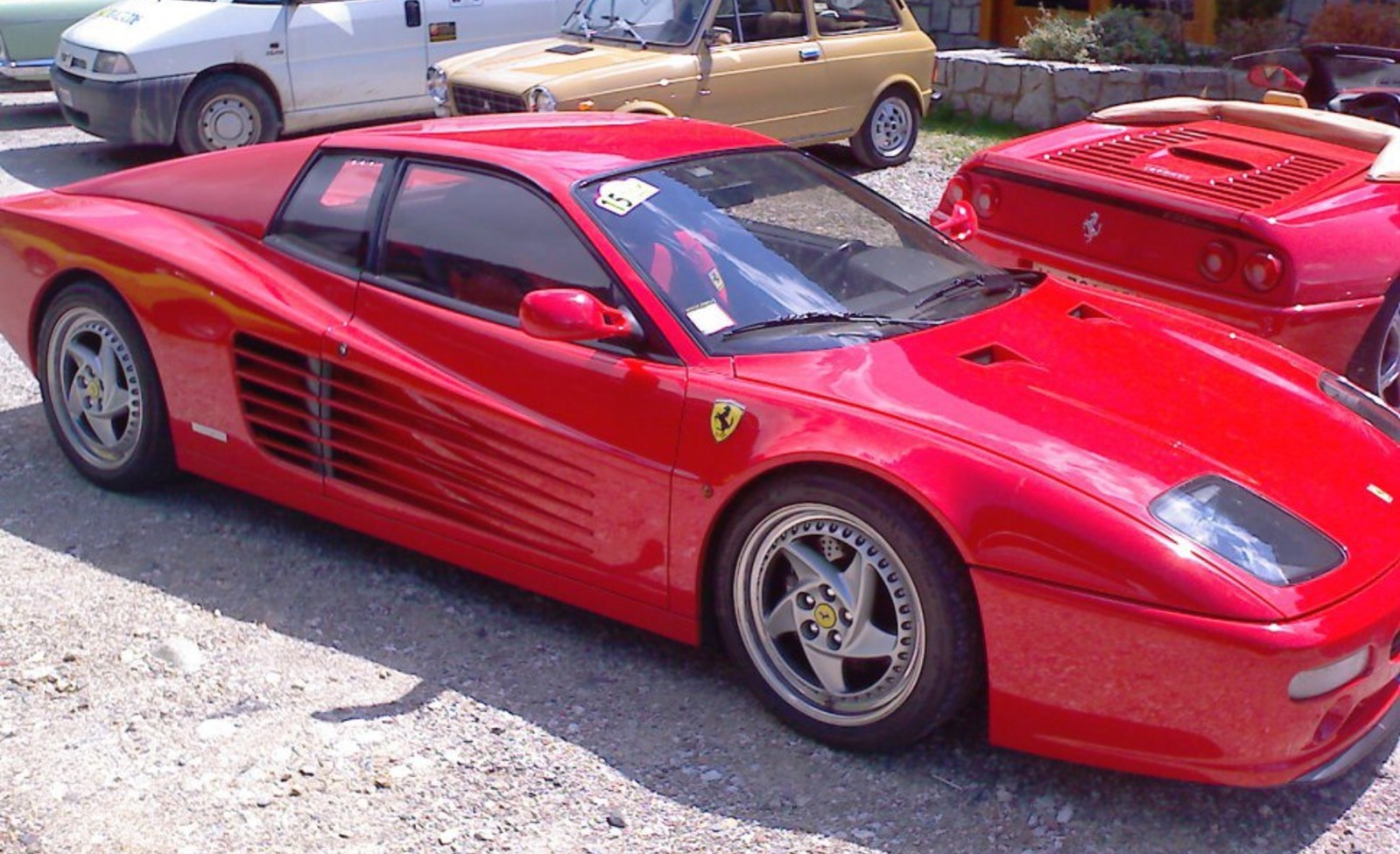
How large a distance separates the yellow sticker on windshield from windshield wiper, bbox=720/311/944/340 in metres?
0.48

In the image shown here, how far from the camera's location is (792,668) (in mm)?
3697

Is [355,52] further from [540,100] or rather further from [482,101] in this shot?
[540,100]

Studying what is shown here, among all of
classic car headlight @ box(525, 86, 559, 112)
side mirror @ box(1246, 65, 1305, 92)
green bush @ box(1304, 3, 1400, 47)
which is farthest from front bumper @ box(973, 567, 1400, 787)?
green bush @ box(1304, 3, 1400, 47)

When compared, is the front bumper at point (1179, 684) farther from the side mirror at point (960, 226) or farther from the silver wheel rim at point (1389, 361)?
the silver wheel rim at point (1389, 361)

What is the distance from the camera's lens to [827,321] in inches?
155

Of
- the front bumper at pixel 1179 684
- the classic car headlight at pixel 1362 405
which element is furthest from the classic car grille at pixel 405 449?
the classic car headlight at pixel 1362 405

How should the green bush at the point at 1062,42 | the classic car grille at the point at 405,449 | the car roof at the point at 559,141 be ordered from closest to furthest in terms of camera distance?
the classic car grille at the point at 405,449 < the car roof at the point at 559,141 < the green bush at the point at 1062,42

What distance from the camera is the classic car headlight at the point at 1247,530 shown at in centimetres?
321

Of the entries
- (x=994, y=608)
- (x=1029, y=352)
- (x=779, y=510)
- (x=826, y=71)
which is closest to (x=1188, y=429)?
(x=1029, y=352)

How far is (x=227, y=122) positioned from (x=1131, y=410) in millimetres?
8359

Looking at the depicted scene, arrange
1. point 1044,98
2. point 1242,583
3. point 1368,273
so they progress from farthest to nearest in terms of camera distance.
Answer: point 1044,98 < point 1368,273 < point 1242,583

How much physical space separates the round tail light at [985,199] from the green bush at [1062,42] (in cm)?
734

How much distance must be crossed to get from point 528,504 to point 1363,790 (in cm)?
206

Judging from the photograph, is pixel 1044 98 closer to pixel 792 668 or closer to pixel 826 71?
pixel 826 71
